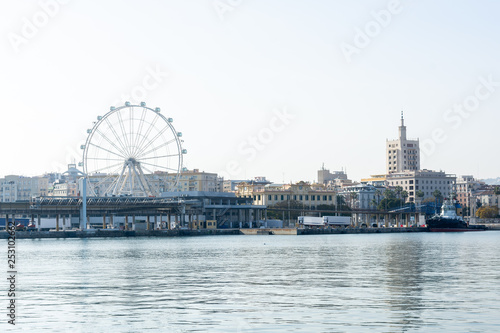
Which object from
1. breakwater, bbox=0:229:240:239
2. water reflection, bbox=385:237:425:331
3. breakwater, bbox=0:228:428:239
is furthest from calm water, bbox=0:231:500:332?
breakwater, bbox=0:228:428:239

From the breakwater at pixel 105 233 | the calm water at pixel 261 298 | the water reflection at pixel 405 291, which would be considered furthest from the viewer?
the breakwater at pixel 105 233

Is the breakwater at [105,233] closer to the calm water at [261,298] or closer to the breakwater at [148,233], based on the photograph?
the breakwater at [148,233]

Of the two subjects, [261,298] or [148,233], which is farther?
[148,233]

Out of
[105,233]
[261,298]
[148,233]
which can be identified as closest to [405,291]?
[261,298]

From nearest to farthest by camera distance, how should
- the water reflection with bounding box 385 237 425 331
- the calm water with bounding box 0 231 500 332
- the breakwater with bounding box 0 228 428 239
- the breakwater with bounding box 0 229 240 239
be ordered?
1. the calm water with bounding box 0 231 500 332
2. the water reflection with bounding box 385 237 425 331
3. the breakwater with bounding box 0 229 240 239
4. the breakwater with bounding box 0 228 428 239

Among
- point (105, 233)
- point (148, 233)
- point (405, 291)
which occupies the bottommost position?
point (148, 233)

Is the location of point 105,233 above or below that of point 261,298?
below

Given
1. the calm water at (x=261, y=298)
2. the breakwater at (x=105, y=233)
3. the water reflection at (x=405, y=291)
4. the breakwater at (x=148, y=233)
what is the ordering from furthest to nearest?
1. the breakwater at (x=148, y=233)
2. the breakwater at (x=105, y=233)
3. the water reflection at (x=405, y=291)
4. the calm water at (x=261, y=298)

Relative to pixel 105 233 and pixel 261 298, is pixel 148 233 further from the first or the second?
pixel 261 298

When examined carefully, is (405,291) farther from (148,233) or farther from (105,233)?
(148,233)

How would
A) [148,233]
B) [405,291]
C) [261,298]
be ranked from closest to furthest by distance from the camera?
[261,298] → [405,291] → [148,233]

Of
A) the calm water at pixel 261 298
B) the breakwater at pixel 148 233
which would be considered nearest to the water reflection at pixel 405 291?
the calm water at pixel 261 298

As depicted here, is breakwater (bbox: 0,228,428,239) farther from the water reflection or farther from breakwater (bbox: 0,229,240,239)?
the water reflection

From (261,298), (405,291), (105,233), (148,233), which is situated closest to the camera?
(261,298)
